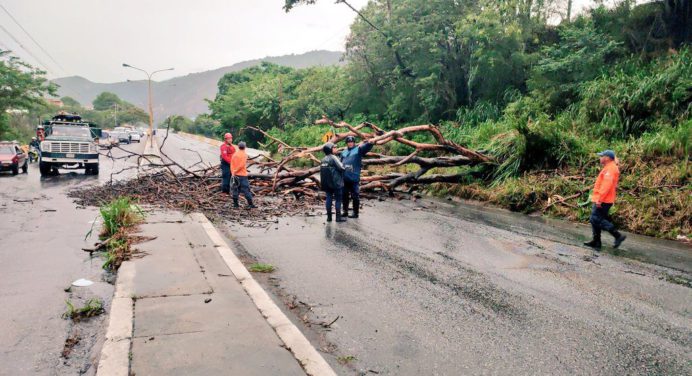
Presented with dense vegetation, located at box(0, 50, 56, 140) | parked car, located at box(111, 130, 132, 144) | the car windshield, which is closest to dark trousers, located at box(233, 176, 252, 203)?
the car windshield

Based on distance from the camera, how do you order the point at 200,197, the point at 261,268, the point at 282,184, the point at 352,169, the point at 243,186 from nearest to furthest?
the point at 261,268, the point at 352,169, the point at 243,186, the point at 200,197, the point at 282,184

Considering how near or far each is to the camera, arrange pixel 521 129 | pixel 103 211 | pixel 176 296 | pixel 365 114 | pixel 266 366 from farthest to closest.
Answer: pixel 365 114 → pixel 521 129 → pixel 103 211 → pixel 176 296 → pixel 266 366

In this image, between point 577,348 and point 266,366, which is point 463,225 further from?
point 266,366

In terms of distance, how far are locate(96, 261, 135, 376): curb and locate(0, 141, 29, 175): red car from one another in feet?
58.9

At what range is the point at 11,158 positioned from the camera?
19.6 metres

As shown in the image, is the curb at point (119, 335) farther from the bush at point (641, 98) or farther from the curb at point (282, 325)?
the bush at point (641, 98)

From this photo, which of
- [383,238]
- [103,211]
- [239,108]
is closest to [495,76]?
[383,238]

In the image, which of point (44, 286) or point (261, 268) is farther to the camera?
point (261, 268)

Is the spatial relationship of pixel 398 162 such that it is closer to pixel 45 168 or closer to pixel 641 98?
pixel 641 98

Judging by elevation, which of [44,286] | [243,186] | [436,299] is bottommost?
[44,286]

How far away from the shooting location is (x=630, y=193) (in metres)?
10.4

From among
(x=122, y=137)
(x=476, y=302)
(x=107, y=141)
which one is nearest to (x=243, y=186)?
(x=476, y=302)

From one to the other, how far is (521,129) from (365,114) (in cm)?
1733

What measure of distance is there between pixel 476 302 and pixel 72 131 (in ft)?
70.1
